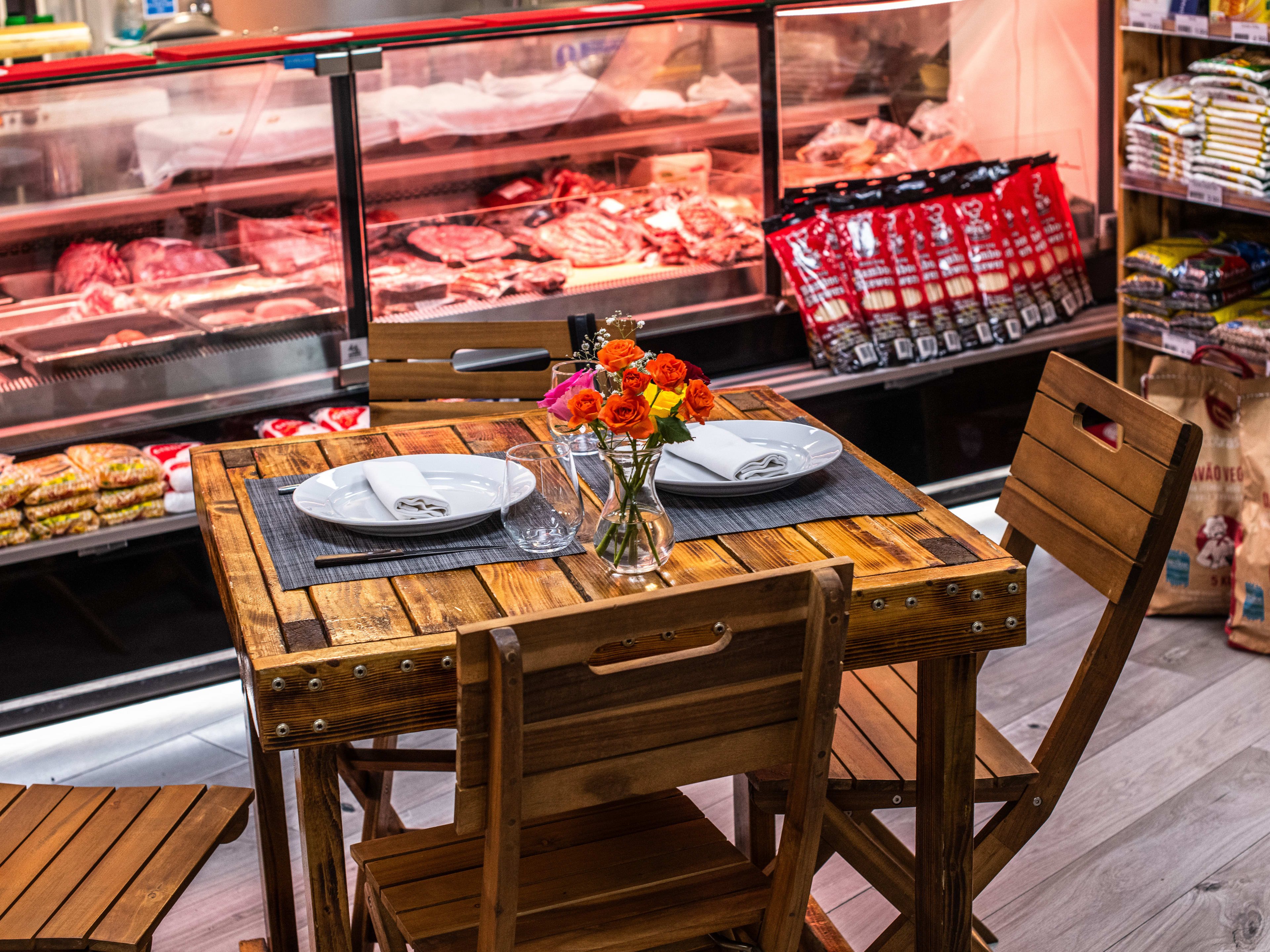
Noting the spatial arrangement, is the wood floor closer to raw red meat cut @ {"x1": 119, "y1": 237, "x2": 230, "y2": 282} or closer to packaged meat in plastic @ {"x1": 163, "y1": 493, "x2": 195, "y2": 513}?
packaged meat in plastic @ {"x1": 163, "y1": 493, "x2": 195, "y2": 513}

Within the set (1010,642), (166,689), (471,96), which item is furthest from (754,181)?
(1010,642)

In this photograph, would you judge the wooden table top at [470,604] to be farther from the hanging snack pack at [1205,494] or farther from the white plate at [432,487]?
the hanging snack pack at [1205,494]

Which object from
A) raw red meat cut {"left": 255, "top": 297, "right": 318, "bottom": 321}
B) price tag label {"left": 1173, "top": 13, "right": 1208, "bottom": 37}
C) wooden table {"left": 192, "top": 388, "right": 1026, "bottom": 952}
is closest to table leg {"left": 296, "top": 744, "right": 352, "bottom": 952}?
wooden table {"left": 192, "top": 388, "right": 1026, "bottom": 952}

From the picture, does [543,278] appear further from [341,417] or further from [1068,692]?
[1068,692]

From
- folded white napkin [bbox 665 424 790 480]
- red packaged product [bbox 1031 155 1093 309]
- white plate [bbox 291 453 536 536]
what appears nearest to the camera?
white plate [bbox 291 453 536 536]

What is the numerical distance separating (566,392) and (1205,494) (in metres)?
2.38

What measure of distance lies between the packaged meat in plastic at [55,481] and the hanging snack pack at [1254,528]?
2.75 metres

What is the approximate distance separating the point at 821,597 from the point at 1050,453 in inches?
37.8

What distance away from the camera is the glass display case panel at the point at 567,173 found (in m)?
3.45

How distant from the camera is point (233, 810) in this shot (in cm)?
193

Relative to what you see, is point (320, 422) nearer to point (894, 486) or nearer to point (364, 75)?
point (364, 75)

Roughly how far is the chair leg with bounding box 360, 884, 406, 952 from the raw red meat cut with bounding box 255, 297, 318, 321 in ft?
6.16

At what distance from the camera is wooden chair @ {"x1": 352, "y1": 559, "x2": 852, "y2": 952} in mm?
1370

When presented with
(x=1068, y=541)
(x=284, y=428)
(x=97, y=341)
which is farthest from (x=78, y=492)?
(x=1068, y=541)
